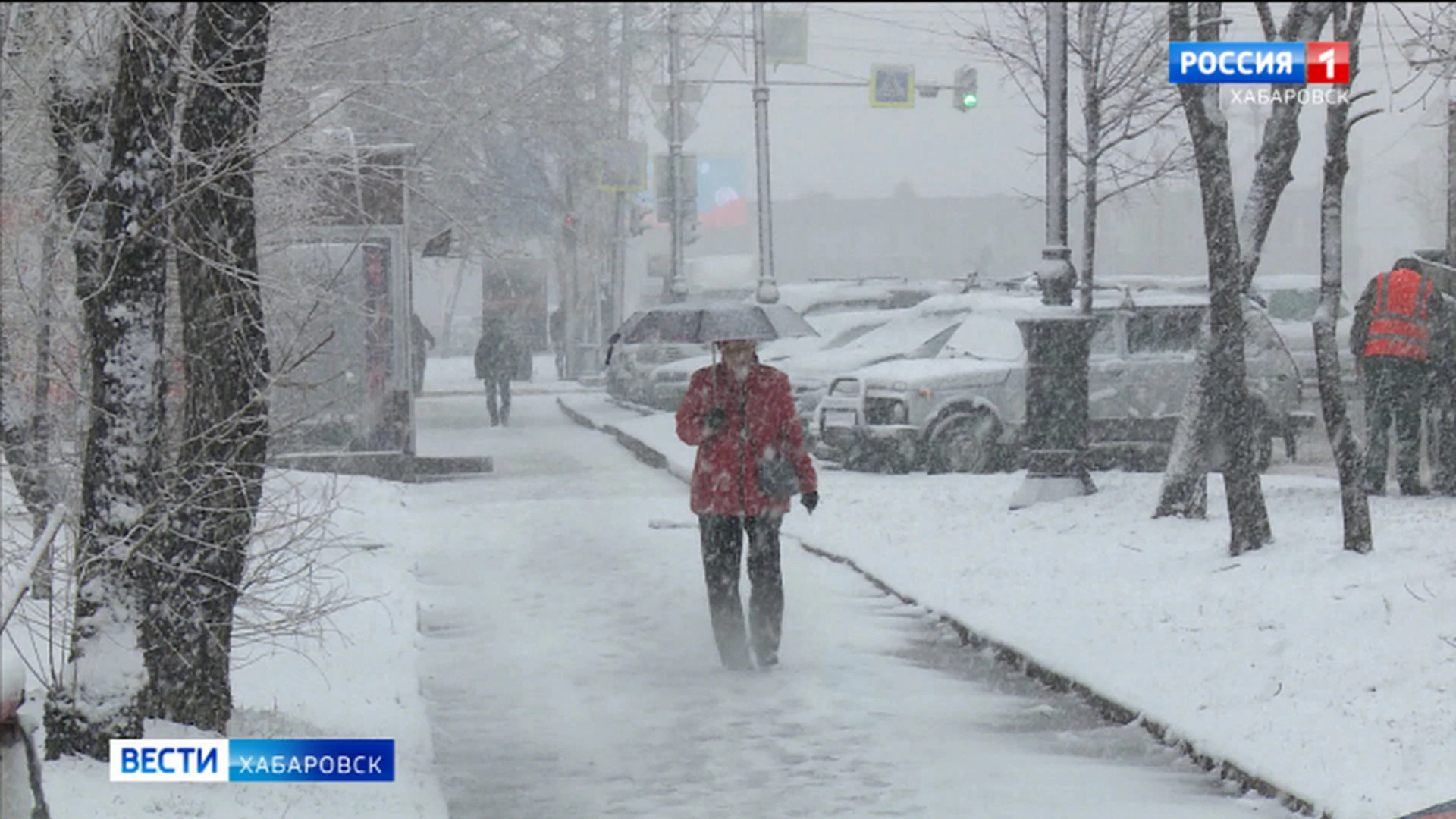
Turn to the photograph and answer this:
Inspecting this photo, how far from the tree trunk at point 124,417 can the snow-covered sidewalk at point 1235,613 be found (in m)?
3.90

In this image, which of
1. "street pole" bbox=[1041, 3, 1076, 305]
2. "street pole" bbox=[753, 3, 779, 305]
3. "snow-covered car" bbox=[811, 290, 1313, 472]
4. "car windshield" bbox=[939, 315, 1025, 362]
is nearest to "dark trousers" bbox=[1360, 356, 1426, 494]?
"street pole" bbox=[1041, 3, 1076, 305]

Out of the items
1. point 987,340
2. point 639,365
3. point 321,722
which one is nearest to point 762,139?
point 639,365

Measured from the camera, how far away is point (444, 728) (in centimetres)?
812

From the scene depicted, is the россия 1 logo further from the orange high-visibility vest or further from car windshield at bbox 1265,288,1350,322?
car windshield at bbox 1265,288,1350,322

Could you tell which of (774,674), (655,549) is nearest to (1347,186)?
(655,549)

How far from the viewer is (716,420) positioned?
30.5 ft

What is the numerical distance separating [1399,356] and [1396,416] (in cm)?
43

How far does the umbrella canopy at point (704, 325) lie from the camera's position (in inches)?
400

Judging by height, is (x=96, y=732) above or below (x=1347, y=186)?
below

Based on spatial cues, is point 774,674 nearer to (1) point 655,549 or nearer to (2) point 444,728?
(2) point 444,728

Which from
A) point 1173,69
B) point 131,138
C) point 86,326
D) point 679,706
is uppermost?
point 1173,69

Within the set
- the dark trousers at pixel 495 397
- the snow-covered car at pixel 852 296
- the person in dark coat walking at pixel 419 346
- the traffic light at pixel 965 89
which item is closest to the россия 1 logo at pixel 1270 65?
the snow-covered car at pixel 852 296

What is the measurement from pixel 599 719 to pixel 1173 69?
5820 mm
